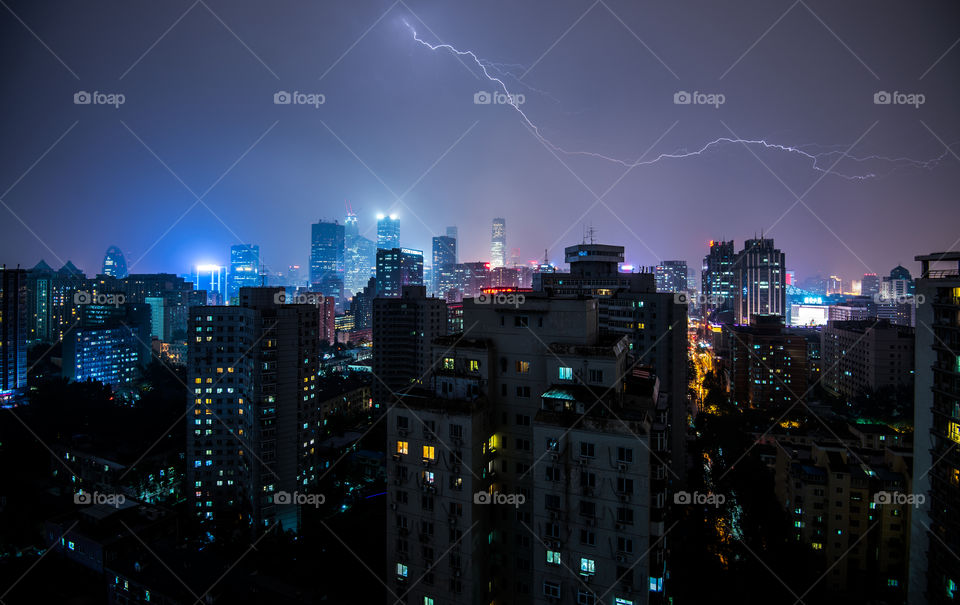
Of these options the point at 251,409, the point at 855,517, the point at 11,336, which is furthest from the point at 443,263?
the point at 855,517

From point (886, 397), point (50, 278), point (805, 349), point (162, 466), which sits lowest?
point (162, 466)

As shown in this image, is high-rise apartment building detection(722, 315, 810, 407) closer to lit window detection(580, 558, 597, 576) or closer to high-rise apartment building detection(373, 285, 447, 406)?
high-rise apartment building detection(373, 285, 447, 406)

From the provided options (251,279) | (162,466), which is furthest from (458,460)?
(251,279)

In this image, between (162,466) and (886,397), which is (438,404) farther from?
(886,397)

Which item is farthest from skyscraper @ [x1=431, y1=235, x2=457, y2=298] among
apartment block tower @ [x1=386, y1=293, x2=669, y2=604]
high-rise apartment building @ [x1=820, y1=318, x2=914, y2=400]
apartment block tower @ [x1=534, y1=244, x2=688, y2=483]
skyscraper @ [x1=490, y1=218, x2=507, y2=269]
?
apartment block tower @ [x1=386, y1=293, x2=669, y2=604]

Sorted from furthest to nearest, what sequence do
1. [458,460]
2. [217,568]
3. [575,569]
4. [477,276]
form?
1. [477,276]
2. [217,568]
3. [458,460]
4. [575,569]

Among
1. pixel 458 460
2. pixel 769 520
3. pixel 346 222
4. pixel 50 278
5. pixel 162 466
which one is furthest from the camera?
pixel 346 222
